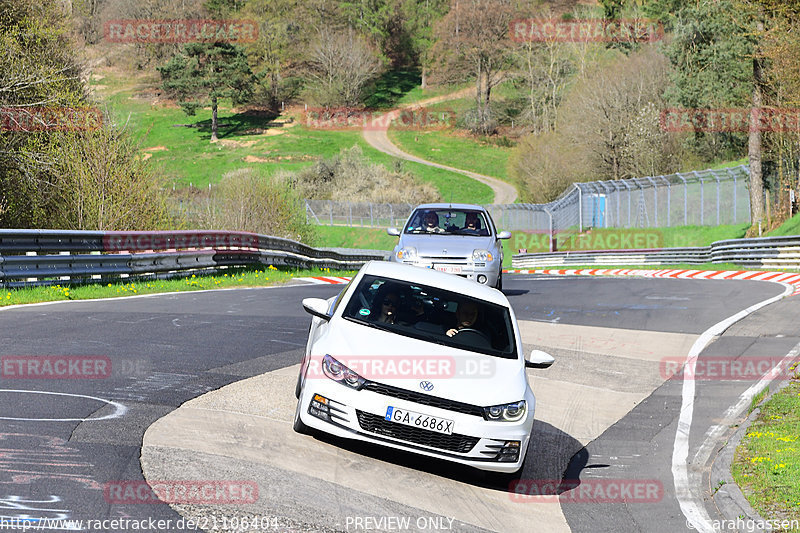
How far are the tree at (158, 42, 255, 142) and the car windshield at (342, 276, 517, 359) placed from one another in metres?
103

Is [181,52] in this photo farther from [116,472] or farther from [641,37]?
[116,472]

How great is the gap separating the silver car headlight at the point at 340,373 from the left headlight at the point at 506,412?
3.07 feet

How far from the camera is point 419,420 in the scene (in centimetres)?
656

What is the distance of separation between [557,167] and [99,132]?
50132 mm

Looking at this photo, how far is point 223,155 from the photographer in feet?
334

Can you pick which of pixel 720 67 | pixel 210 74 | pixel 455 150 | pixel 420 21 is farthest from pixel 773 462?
pixel 420 21

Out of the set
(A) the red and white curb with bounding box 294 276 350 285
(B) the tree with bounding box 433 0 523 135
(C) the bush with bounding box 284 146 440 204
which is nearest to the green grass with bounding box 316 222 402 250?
(C) the bush with bounding box 284 146 440 204

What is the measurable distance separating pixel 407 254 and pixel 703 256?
23.8 metres

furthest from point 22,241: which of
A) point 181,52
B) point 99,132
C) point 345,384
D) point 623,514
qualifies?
point 181,52

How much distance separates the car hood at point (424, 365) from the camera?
265 inches

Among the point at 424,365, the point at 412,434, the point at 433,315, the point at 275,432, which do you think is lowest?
the point at 275,432

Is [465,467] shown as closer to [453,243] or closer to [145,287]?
[453,243]

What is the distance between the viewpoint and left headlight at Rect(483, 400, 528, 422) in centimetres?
673

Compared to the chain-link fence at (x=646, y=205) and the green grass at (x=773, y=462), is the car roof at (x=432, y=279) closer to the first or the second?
the green grass at (x=773, y=462)
